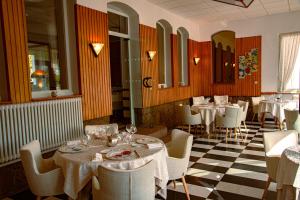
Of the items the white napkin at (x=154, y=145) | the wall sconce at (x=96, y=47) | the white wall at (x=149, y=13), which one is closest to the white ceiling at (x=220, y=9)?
the white wall at (x=149, y=13)

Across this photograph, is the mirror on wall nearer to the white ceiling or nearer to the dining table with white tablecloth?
the white ceiling

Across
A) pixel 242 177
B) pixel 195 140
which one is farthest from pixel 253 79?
pixel 242 177

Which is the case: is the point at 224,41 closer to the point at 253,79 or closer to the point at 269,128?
the point at 253,79

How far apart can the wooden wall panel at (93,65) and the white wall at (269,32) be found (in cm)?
571

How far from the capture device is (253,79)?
8.85 metres

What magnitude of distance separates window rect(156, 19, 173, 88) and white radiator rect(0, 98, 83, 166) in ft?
13.2

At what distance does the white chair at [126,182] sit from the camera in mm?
2084

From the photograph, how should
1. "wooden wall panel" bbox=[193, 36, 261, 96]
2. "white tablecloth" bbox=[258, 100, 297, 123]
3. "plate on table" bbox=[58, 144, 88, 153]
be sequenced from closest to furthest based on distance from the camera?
"plate on table" bbox=[58, 144, 88, 153] < "white tablecloth" bbox=[258, 100, 297, 123] < "wooden wall panel" bbox=[193, 36, 261, 96]

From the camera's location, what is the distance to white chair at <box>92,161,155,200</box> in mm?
2084

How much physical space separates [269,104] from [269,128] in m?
0.74

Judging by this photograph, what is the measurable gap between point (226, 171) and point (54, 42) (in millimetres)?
3915

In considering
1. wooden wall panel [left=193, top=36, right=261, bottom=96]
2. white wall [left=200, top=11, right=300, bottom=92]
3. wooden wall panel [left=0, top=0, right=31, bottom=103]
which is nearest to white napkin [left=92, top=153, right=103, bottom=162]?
wooden wall panel [left=0, top=0, right=31, bottom=103]

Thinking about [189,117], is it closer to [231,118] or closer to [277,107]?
[231,118]

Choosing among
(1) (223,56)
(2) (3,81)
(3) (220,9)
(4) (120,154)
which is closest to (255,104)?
(1) (223,56)
